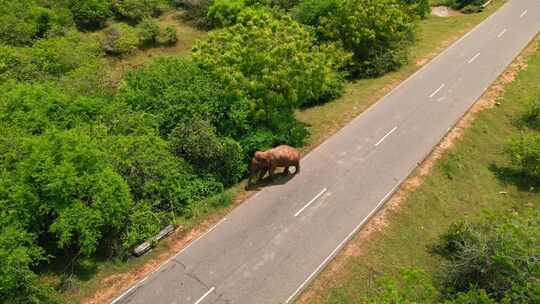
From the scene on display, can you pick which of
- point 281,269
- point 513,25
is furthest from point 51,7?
point 513,25

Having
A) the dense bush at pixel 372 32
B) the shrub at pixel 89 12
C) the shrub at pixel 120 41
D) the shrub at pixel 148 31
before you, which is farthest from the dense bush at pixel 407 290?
the shrub at pixel 89 12

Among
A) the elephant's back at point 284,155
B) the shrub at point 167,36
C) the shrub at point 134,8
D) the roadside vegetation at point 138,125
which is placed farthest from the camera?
the shrub at point 134,8

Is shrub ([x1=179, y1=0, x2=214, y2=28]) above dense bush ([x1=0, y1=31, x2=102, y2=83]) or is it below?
below

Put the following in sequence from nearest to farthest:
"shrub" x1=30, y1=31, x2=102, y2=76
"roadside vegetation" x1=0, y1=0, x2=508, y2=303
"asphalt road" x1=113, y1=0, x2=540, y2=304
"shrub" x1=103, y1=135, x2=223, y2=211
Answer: "roadside vegetation" x1=0, y1=0, x2=508, y2=303
"asphalt road" x1=113, y1=0, x2=540, y2=304
"shrub" x1=103, y1=135, x2=223, y2=211
"shrub" x1=30, y1=31, x2=102, y2=76

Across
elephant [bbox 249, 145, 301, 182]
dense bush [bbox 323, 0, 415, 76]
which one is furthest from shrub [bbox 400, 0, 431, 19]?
elephant [bbox 249, 145, 301, 182]

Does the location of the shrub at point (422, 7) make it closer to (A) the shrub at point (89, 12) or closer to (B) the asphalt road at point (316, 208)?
(B) the asphalt road at point (316, 208)

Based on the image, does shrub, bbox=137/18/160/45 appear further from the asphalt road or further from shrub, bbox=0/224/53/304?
shrub, bbox=0/224/53/304

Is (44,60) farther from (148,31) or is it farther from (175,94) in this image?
(148,31)
